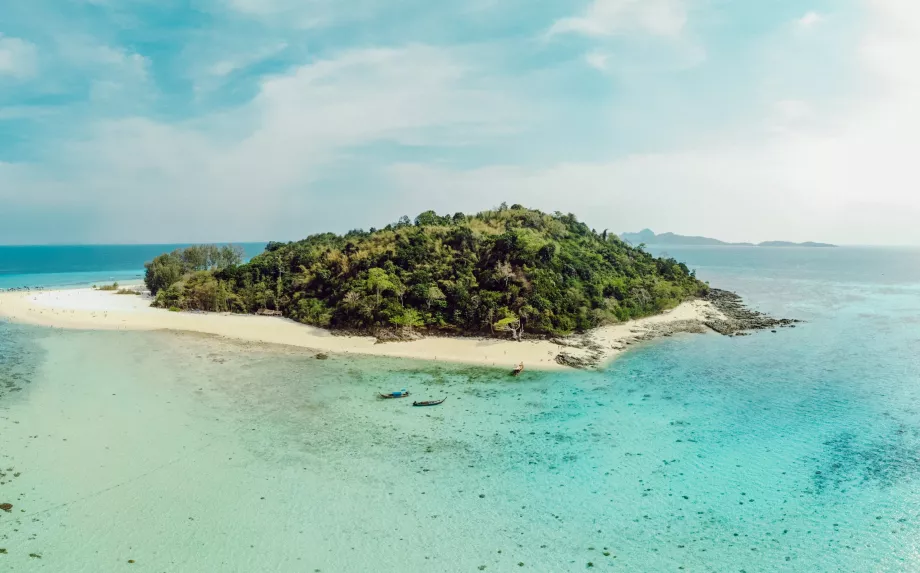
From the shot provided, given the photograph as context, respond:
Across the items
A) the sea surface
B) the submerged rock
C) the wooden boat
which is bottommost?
the sea surface

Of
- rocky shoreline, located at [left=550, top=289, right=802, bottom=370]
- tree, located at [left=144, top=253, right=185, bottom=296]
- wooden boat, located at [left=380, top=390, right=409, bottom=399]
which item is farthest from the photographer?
tree, located at [left=144, top=253, right=185, bottom=296]

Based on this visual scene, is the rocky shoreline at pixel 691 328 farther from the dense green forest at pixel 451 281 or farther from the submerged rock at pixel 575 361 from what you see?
the dense green forest at pixel 451 281

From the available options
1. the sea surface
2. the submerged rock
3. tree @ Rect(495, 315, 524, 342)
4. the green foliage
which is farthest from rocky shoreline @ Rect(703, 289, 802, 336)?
the green foliage

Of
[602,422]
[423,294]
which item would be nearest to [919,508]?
[602,422]

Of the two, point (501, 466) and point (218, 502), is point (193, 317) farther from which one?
point (501, 466)

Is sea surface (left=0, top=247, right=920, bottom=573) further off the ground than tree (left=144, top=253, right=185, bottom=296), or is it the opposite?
tree (left=144, top=253, right=185, bottom=296)

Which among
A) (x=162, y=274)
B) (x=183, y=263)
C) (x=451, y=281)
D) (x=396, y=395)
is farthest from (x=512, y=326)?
(x=183, y=263)

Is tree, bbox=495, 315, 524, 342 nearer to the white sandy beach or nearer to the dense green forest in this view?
the dense green forest
